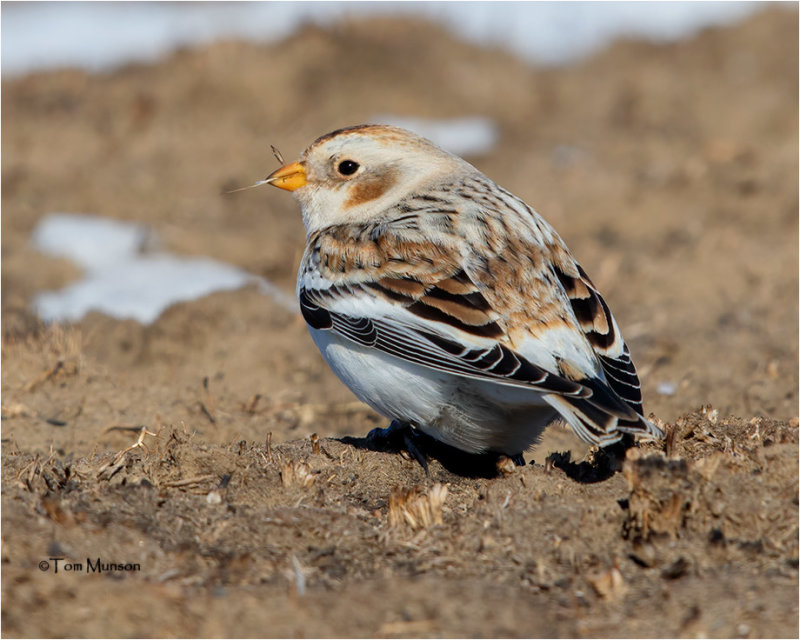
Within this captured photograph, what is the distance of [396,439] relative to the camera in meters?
4.81

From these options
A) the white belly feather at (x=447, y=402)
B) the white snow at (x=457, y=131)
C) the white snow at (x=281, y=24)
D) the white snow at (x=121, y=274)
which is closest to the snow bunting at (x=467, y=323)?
the white belly feather at (x=447, y=402)

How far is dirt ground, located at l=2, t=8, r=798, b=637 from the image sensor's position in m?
3.30

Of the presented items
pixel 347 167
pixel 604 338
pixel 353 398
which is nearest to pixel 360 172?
pixel 347 167

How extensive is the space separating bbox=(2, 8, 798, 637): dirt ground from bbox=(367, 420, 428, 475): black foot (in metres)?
0.08

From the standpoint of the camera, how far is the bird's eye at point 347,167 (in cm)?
529

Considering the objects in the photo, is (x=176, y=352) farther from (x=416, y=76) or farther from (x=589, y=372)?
(x=416, y=76)

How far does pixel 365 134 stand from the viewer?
5.30 metres

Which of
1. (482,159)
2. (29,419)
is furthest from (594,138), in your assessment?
(29,419)

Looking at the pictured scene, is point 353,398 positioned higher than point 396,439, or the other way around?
point 396,439

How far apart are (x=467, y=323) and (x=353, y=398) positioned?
246 centimetres

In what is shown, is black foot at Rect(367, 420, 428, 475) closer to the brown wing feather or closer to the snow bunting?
the snow bunting

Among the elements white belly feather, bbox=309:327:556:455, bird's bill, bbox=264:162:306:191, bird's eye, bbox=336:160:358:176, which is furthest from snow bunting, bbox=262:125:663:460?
bird's bill, bbox=264:162:306:191

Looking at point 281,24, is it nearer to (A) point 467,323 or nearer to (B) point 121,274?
(B) point 121,274

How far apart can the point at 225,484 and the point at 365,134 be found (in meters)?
1.97
